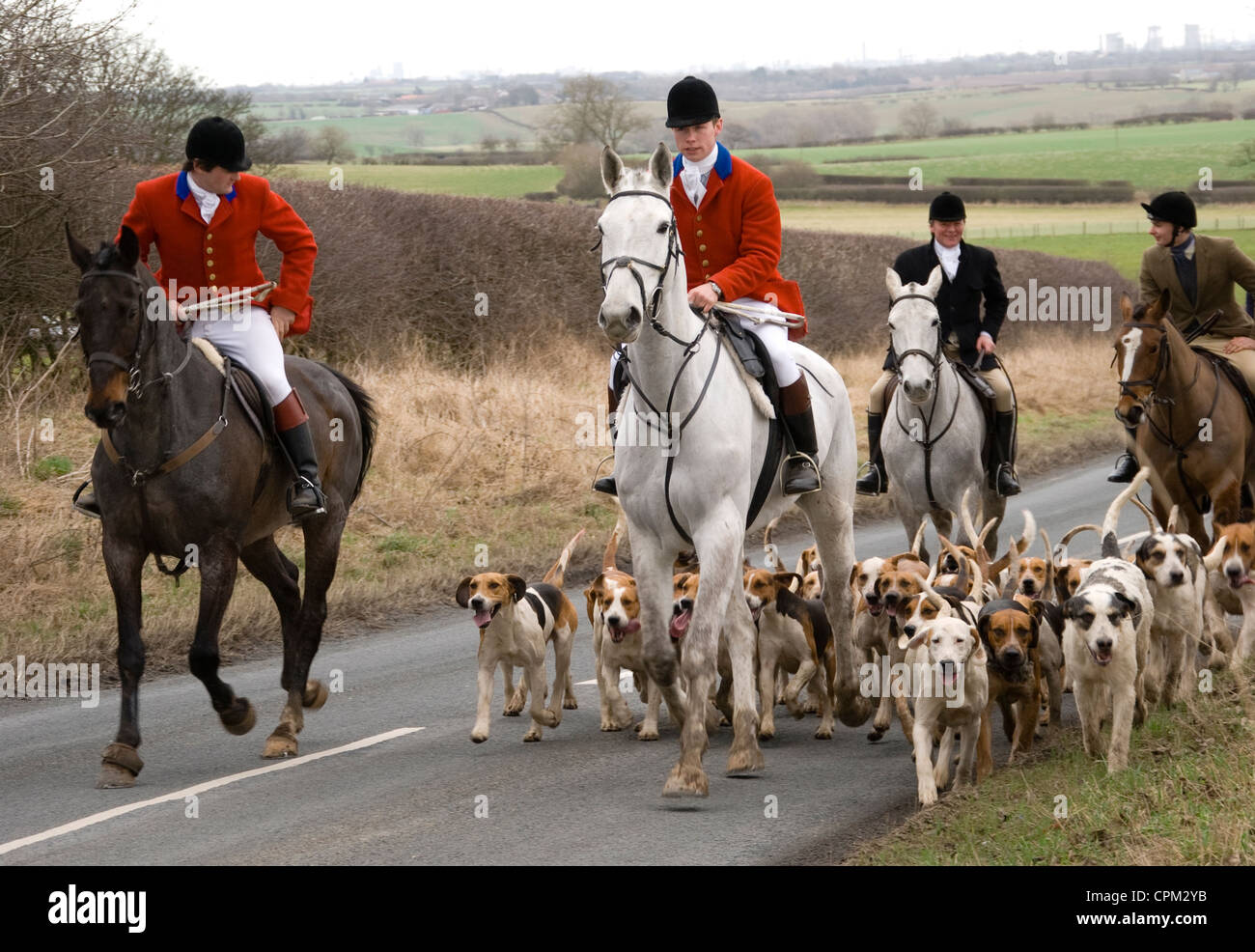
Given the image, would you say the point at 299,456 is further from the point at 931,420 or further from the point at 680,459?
the point at 931,420

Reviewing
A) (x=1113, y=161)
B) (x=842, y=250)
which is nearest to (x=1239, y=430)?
(x=842, y=250)

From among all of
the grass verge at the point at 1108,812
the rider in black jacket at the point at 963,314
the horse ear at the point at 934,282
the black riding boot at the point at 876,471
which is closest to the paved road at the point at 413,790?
the grass verge at the point at 1108,812

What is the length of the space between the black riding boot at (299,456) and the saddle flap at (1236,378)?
6.03 metres

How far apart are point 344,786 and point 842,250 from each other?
96.2 feet

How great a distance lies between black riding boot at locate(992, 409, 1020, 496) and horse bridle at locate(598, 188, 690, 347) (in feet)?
14.2

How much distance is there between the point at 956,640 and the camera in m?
7.21

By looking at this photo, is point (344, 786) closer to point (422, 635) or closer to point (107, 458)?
point (107, 458)

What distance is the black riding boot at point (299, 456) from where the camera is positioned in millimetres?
8391

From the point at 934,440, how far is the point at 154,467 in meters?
5.19

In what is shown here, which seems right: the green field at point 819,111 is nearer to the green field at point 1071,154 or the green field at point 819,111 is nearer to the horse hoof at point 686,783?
the green field at point 1071,154

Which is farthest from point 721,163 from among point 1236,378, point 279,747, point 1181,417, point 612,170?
point 1236,378

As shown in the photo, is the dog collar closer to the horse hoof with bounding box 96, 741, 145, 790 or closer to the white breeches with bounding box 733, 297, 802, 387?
the white breeches with bounding box 733, 297, 802, 387

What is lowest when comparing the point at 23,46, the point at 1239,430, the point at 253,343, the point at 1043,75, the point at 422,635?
the point at 422,635
